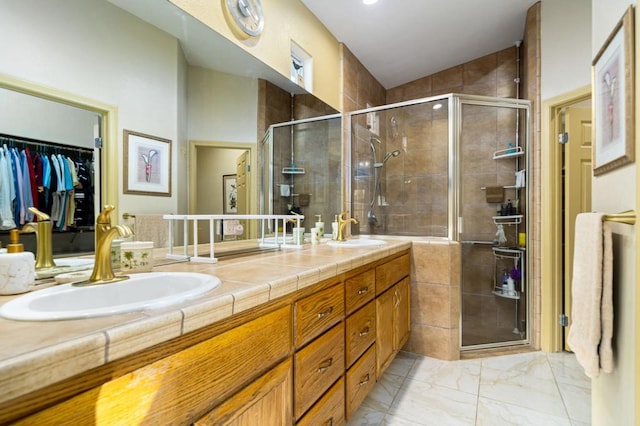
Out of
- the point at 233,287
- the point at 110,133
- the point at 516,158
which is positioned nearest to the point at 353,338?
the point at 233,287

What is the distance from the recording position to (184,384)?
63cm

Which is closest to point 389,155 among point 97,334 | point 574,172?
point 574,172

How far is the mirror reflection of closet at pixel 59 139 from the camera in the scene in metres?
0.84

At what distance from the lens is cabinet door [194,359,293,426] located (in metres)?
0.72

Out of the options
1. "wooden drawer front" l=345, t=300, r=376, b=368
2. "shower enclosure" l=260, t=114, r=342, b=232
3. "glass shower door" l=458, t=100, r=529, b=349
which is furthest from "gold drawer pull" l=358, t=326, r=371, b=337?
"glass shower door" l=458, t=100, r=529, b=349

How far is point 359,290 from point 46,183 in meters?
1.21

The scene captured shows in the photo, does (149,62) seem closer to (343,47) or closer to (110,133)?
(110,133)

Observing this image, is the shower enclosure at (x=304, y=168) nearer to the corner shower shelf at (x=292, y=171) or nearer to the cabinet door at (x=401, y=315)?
the corner shower shelf at (x=292, y=171)

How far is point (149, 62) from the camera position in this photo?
1177mm

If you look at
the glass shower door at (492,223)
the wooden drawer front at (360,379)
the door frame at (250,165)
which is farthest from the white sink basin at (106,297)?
the glass shower door at (492,223)

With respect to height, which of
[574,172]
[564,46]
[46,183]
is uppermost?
[564,46]

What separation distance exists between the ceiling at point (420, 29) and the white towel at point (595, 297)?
200 cm

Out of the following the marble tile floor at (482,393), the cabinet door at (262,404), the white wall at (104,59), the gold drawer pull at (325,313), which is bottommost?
the marble tile floor at (482,393)

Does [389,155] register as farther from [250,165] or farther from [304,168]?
[250,165]
